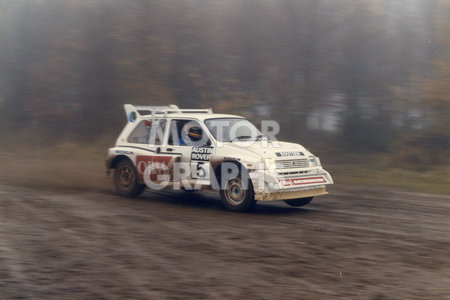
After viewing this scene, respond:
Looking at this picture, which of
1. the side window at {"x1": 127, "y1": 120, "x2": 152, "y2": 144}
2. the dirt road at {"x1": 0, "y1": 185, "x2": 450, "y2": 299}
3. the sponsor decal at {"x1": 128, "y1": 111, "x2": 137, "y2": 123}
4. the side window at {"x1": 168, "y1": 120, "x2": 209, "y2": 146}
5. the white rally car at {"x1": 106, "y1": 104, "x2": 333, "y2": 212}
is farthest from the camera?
the sponsor decal at {"x1": 128, "y1": 111, "x2": 137, "y2": 123}

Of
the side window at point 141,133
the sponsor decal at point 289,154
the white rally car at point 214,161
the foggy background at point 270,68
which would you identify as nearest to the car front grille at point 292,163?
the white rally car at point 214,161

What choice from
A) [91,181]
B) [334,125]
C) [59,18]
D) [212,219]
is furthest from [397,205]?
[59,18]

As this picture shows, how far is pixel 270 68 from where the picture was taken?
23297 millimetres

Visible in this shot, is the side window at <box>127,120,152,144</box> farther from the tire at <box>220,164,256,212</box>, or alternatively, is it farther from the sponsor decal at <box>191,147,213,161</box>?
the tire at <box>220,164,256,212</box>

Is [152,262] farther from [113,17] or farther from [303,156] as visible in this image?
[113,17]

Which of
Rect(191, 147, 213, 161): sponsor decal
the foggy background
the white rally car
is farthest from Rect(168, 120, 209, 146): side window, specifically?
the foggy background

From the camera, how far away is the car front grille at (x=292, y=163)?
1000 centimetres

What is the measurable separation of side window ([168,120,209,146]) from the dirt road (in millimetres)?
1243

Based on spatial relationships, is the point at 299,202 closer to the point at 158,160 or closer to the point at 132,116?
the point at 158,160

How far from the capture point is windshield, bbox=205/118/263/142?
10.8 metres

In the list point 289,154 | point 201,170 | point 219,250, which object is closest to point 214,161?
point 201,170

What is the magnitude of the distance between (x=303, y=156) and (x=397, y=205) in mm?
2422

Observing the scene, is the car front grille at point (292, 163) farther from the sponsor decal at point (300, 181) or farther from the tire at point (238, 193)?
the tire at point (238, 193)

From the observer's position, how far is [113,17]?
86.8ft
